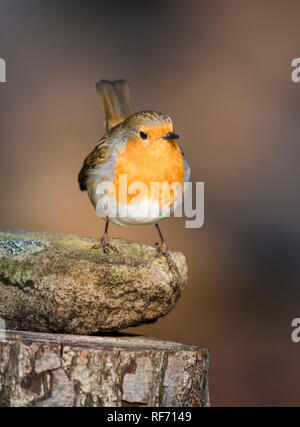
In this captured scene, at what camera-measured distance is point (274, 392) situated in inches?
186

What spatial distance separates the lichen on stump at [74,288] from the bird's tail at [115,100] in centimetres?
101

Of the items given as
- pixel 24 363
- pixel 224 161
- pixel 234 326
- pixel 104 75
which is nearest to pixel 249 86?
pixel 224 161

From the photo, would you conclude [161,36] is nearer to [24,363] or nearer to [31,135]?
[31,135]

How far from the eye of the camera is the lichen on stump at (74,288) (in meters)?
2.35

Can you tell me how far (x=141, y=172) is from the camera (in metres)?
2.77

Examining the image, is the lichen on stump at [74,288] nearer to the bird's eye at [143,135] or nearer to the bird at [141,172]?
the bird at [141,172]

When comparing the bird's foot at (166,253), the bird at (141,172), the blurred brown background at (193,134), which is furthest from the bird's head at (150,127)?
the blurred brown background at (193,134)

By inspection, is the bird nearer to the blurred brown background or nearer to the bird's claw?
the bird's claw

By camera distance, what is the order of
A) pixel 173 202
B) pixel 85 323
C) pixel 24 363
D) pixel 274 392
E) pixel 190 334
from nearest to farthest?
pixel 24 363 → pixel 85 323 → pixel 173 202 → pixel 274 392 → pixel 190 334

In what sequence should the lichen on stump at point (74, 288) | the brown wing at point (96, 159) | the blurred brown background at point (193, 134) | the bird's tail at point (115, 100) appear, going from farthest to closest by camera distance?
1. the blurred brown background at point (193, 134)
2. the bird's tail at point (115, 100)
3. the brown wing at point (96, 159)
4. the lichen on stump at point (74, 288)

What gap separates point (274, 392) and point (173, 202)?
248 cm

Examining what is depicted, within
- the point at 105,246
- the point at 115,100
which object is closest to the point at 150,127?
the point at 105,246

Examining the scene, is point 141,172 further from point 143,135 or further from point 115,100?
point 115,100

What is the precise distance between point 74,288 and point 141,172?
0.66 m
